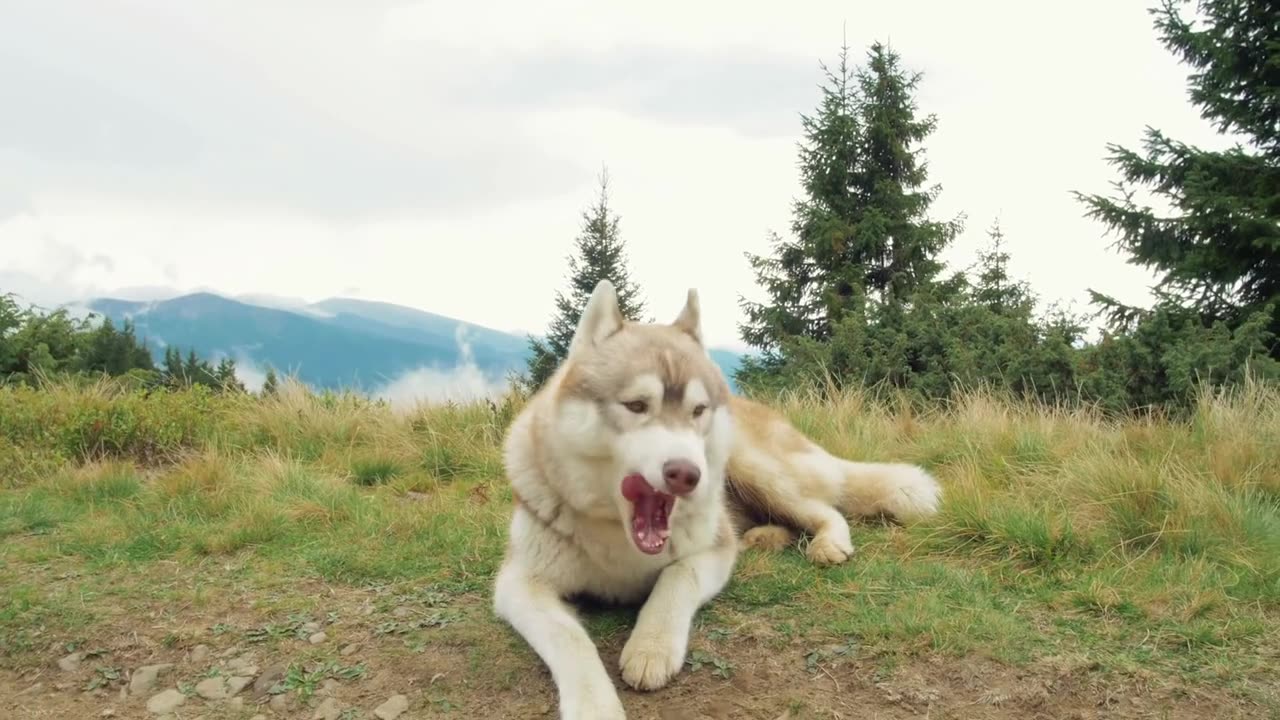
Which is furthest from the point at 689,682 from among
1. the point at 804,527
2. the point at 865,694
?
the point at 804,527

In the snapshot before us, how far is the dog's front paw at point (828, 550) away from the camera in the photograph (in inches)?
145

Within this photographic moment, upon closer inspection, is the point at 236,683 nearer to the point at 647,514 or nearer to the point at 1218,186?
the point at 647,514

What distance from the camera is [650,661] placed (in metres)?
2.67

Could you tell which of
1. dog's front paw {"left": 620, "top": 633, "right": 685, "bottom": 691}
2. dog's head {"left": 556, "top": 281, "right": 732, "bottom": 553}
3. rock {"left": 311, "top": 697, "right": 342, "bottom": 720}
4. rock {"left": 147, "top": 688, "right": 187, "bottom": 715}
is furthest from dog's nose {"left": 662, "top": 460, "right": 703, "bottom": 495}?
rock {"left": 147, "top": 688, "right": 187, "bottom": 715}

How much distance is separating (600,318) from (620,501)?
0.74 metres

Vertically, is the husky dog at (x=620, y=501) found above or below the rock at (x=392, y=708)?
above

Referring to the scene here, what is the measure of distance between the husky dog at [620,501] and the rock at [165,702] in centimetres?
107

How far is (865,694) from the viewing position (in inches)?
105

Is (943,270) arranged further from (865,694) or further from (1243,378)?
(865,694)

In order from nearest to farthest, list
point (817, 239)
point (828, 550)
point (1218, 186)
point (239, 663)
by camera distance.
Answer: point (239, 663)
point (828, 550)
point (1218, 186)
point (817, 239)

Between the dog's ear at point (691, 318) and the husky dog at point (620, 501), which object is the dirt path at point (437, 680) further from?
the dog's ear at point (691, 318)

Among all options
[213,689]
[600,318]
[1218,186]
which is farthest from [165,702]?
[1218,186]

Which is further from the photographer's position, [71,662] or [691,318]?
[691,318]

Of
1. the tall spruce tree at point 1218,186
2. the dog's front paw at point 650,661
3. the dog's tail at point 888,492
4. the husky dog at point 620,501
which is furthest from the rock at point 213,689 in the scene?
the tall spruce tree at point 1218,186
